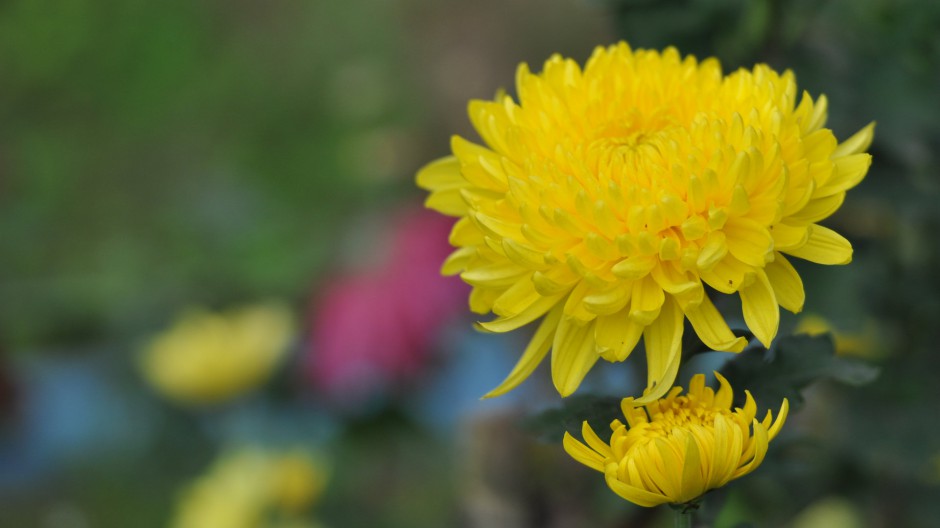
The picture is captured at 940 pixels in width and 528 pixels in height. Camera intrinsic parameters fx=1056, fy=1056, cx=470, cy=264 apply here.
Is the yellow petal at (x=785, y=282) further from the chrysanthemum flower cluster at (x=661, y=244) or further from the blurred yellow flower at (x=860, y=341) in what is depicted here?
the blurred yellow flower at (x=860, y=341)

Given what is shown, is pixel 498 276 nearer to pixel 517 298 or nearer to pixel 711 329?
pixel 517 298

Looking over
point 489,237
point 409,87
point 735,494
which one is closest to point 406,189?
point 409,87

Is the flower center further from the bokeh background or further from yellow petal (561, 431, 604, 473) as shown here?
the bokeh background

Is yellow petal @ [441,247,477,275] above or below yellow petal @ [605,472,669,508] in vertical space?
above

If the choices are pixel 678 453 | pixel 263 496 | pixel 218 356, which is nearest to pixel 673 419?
Result: pixel 678 453

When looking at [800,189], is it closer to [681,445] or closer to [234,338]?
[681,445]

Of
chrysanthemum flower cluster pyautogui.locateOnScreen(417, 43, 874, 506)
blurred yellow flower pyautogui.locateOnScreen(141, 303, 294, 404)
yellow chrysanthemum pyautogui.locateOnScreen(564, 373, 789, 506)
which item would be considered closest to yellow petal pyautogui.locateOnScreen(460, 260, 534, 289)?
chrysanthemum flower cluster pyautogui.locateOnScreen(417, 43, 874, 506)

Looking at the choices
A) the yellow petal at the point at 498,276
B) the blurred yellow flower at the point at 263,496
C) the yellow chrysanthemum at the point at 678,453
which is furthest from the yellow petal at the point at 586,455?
the blurred yellow flower at the point at 263,496
